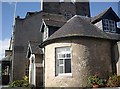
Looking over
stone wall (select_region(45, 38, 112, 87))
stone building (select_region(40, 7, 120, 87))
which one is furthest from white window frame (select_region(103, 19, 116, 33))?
stone wall (select_region(45, 38, 112, 87))

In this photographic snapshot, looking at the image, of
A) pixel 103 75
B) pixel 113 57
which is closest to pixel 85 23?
pixel 113 57

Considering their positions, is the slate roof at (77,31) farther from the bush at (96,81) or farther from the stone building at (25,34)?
the stone building at (25,34)

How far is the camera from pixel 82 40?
53.0ft

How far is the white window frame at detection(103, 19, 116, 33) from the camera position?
64.8 feet

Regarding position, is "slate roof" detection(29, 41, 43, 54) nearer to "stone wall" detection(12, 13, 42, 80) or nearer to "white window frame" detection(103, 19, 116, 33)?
"stone wall" detection(12, 13, 42, 80)

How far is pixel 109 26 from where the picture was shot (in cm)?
2011

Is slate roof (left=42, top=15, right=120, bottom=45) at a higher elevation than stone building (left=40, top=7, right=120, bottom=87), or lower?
higher

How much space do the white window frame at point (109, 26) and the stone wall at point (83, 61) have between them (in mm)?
3024

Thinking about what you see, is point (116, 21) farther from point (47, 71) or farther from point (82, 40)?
point (47, 71)

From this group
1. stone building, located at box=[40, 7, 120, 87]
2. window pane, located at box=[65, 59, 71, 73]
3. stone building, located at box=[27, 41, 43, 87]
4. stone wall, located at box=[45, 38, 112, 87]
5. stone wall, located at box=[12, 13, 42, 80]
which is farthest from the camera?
stone wall, located at box=[12, 13, 42, 80]

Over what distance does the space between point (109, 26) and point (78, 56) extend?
6.25 meters

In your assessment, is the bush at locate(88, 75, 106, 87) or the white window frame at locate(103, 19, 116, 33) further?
the white window frame at locate(103, 19, 116, 33)

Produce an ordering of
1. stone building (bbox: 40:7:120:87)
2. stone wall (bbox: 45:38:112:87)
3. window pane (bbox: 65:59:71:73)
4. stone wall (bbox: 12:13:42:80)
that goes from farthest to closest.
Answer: stone wall (bbox: 12:13:42:80) → window pane (bbox: 65:59:71:73) → stone building (bbox: 40:7:120:87) → stone wall (bbox: 45:38:112:87)

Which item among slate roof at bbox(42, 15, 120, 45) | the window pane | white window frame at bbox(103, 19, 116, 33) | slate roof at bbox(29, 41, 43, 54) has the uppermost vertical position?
white window frame at bbox(103, 19, 116, 33)
